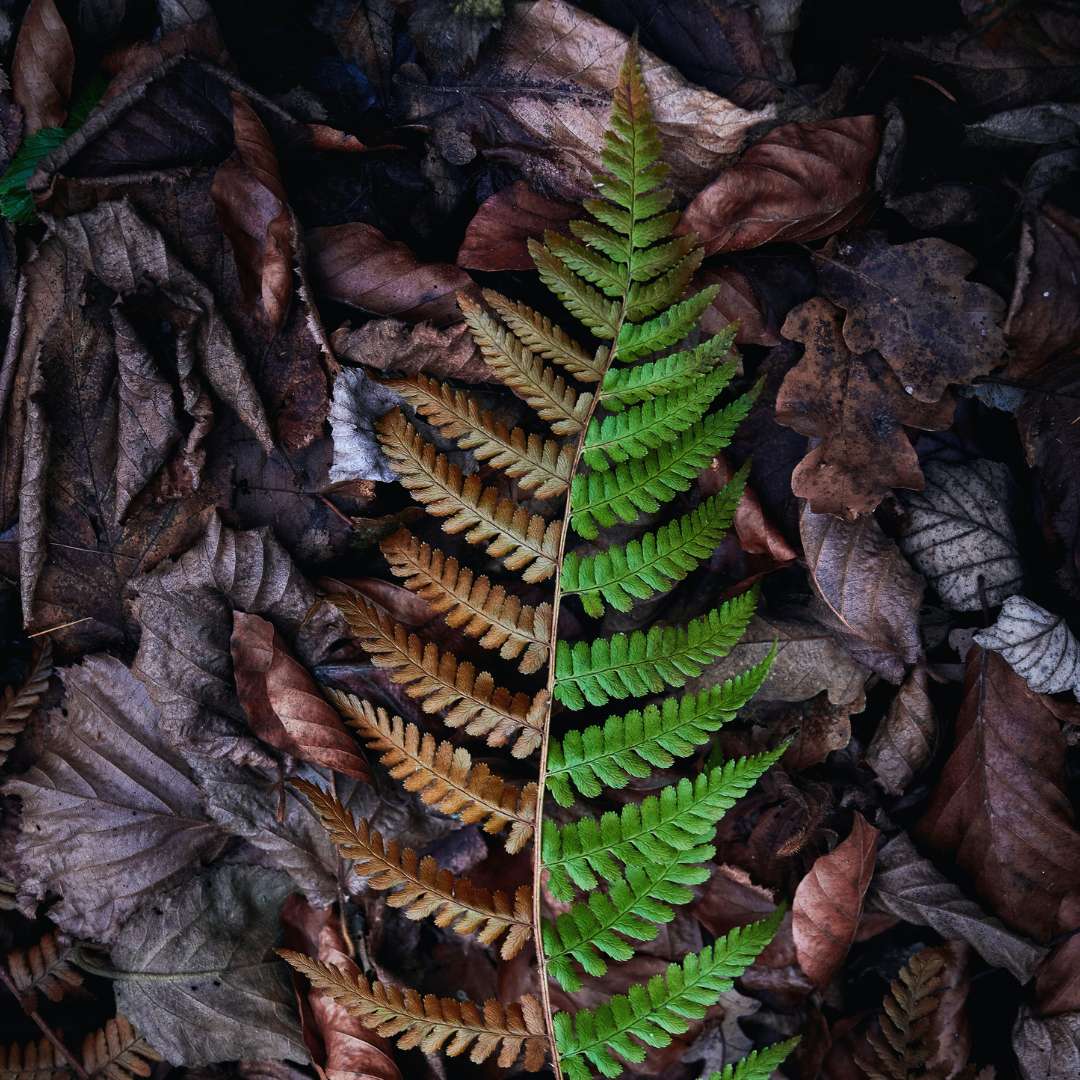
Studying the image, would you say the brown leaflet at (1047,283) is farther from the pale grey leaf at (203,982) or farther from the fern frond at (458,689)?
the pale grey leaf at (203,982)

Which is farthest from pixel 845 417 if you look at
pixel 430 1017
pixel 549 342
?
pixel 430 1017

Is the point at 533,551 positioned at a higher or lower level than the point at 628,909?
higher

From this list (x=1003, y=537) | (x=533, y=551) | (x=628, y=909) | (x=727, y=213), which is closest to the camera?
(x=628, y=909)

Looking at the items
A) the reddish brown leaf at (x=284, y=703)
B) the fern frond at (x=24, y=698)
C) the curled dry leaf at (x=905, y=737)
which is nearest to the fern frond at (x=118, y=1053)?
the fern frond at (x=24, y=698)

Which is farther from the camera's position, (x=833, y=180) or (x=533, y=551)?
(x=833, y=180)

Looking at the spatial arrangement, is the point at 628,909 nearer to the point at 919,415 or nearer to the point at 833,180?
the point at 919,415

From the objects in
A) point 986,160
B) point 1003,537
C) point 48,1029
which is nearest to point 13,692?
point 48,1029

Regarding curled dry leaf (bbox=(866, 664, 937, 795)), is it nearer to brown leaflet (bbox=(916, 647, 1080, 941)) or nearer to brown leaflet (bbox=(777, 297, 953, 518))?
brown leaflet (bbox=(916, 647, 1080, 941))
